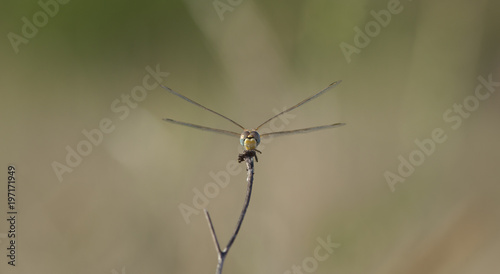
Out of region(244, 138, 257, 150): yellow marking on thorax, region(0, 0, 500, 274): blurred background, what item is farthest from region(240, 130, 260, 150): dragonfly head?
region(0, 0, 500, 274): blurred background

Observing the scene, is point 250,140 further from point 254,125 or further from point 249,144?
point 254,125

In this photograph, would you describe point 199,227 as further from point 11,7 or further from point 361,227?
point 11,7

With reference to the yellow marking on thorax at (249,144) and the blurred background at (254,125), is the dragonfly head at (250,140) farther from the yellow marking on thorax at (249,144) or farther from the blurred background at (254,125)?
the blurred background at (254,125)

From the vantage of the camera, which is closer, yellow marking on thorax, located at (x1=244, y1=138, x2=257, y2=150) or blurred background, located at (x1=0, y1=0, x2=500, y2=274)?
yellow marking on thorax, located at (x1=244, y1=138, x2=257, y2=150)

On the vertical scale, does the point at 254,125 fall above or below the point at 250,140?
above

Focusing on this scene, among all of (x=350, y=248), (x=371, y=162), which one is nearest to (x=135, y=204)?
(x=350, y=248)

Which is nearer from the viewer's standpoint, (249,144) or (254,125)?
(249,144)

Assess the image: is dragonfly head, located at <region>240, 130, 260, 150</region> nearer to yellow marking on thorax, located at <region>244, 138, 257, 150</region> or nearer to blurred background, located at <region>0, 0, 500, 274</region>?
yellow marking on thorax, located at <region>244, 138, 257, 150</region>

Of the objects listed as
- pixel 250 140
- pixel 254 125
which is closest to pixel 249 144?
pixel 250 140

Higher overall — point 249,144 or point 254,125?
point 254,125
